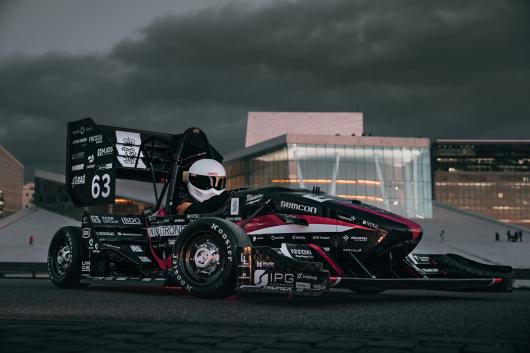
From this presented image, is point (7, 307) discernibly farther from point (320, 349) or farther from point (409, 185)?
point (409, 185)

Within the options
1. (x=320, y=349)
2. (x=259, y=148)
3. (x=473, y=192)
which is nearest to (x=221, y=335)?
(x=320, y=349)

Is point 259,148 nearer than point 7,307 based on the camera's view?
No

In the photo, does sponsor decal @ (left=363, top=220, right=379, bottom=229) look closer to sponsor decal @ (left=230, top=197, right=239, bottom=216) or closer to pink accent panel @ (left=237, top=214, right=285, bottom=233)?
pink accent panel @ (left=237, top=214, right=285, bottom=233)

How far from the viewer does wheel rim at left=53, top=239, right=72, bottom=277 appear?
10.9 m

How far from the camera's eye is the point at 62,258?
11.1 meters

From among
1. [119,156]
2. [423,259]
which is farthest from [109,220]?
[423,259]

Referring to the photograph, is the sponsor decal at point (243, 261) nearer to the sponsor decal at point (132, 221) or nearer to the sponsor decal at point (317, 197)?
the sponsor decal at point (317, 197)

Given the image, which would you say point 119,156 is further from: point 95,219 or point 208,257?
point 208,257

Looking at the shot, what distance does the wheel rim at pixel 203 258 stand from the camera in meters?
8.13

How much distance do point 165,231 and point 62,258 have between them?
227 cm

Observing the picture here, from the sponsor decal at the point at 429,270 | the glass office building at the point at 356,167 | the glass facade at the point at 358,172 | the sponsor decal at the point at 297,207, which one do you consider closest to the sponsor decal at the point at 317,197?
the sponsor decal at the point at 297,207

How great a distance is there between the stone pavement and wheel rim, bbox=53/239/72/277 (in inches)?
225

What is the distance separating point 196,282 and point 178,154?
3845 mm

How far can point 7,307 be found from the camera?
6848mm
